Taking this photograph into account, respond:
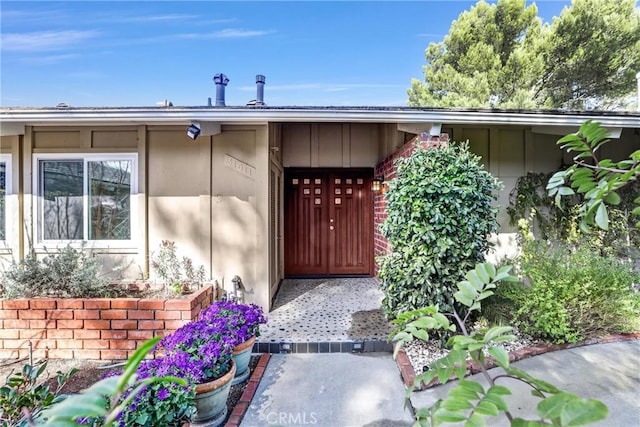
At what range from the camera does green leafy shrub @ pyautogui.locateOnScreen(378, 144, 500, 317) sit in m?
3.29

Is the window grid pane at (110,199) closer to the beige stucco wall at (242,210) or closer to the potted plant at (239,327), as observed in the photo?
the beige stucco wall at (242,210)

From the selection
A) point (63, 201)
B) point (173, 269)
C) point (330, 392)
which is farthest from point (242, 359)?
point (63, 201)

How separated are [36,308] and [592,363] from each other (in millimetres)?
5926

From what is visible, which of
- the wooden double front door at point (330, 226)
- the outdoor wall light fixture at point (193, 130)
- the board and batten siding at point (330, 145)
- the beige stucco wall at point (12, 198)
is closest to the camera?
the outdoor wall light fixture at point (193, 130)

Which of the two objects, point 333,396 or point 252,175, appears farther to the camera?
point 252,175

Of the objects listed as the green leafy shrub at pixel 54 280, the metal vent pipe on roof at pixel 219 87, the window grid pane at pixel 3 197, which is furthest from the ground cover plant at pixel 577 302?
the window grid pane at pixel 3 197

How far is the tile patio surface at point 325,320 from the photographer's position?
3525 mm

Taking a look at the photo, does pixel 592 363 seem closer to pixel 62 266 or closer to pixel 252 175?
pixel 252 175

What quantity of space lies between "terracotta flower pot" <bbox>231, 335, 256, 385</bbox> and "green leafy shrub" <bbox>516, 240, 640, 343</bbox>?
2959 mm

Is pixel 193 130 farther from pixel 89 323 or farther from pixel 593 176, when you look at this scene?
pixel 593 176

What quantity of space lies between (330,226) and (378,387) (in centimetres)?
432

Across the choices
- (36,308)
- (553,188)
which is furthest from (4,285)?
(553,188)

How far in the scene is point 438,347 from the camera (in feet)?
11.1

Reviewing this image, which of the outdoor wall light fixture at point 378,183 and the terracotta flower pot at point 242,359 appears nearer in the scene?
the terracotta flower pot at point 242,359
